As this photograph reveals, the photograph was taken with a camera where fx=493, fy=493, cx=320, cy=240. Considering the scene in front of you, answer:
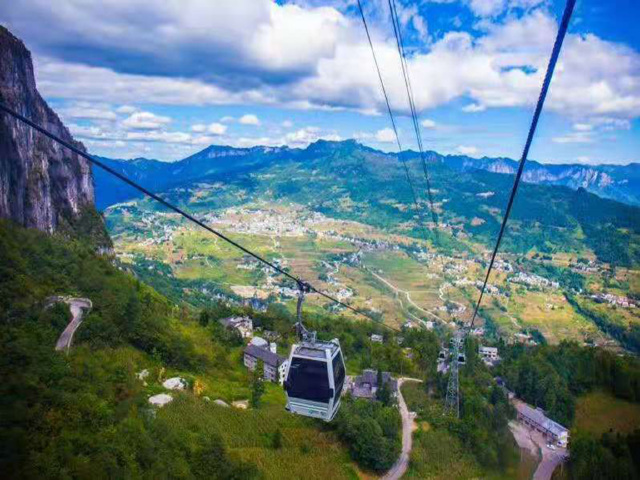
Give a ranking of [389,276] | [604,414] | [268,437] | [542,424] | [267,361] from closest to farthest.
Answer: [268,437] < [542,424] < [267,361] < [604,414] < [389,276]

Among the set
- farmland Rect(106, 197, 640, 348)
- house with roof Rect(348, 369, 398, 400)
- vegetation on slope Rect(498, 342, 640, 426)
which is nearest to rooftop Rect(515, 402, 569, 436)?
vegetation on slope Rect(498, 342, 640, 426)

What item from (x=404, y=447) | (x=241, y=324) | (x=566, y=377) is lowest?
(x=241, y=324)

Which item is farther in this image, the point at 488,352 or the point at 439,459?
the point at 488,352

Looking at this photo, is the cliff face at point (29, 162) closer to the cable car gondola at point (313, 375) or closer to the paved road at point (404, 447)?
the paved road at point (404, 447)

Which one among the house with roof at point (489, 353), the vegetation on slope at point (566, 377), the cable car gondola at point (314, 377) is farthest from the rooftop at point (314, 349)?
the house with roof at point (489, 353)

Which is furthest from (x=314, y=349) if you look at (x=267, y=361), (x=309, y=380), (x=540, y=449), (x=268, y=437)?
(x=540, y=449)

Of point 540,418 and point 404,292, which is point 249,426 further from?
point 404,292

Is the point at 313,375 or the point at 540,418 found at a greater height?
the point at 313,375

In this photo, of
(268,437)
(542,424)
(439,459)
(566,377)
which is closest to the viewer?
(268,437)
